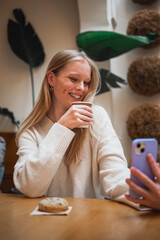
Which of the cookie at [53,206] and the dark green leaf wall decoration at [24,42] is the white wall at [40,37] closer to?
the dark green leaf wall decoration at [24,42]

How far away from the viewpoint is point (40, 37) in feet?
10.2

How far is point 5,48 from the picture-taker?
10.5ft

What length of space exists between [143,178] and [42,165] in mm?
461

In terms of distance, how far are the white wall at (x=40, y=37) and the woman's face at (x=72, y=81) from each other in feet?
5.63

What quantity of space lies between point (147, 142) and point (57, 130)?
0.47m

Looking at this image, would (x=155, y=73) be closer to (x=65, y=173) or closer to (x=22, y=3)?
Result: (x=65, y=173)

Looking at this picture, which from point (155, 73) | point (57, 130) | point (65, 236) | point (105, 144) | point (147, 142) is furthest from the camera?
point (155, 73)

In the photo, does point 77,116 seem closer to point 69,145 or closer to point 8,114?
point 69,145

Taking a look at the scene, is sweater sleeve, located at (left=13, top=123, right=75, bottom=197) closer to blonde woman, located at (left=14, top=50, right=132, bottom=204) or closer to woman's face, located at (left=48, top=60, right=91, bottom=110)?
blonde woman, located at (left=14, top=50, right=132, bottom=204)

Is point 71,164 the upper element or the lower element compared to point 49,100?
lower

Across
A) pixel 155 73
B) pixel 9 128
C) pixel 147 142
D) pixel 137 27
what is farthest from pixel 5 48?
pixel 147 142

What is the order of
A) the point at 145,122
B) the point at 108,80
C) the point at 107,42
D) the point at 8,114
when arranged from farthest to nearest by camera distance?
the point at 8,114, the point at 108,80, the point at 145,122, the point at 107,42

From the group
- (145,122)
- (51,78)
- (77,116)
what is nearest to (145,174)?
(77,116)

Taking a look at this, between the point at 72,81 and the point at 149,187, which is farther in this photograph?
the point at 72,81
